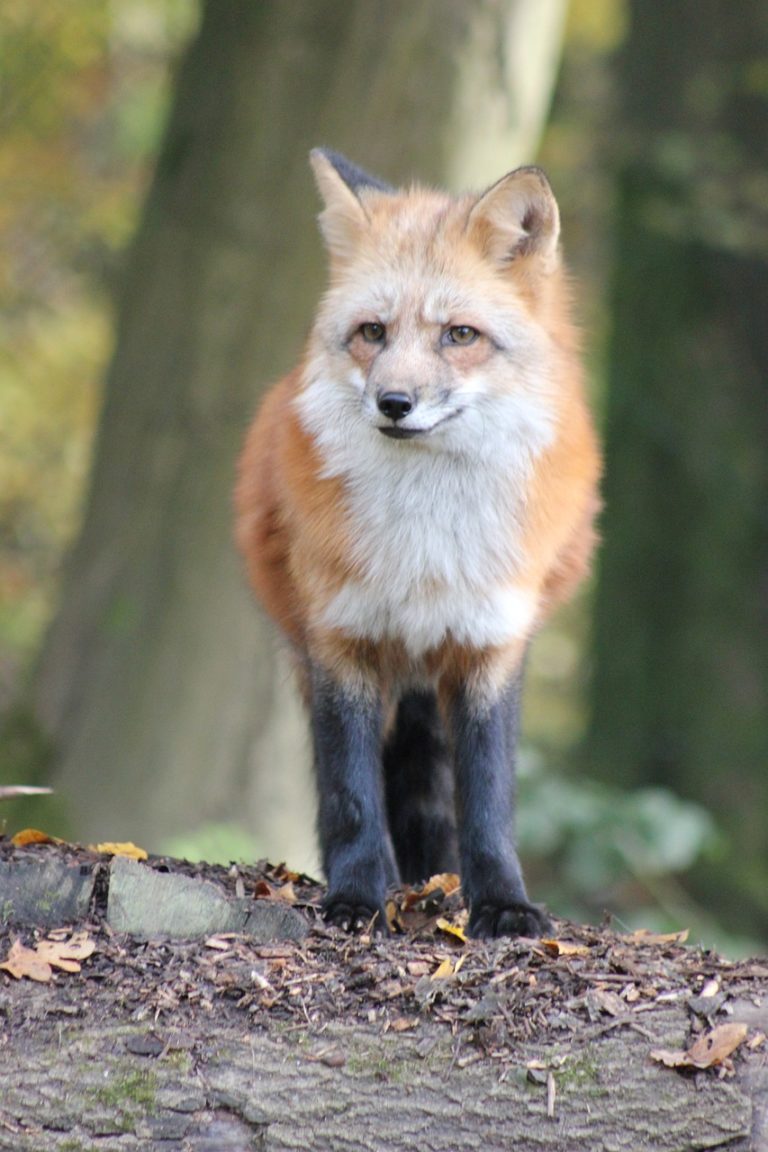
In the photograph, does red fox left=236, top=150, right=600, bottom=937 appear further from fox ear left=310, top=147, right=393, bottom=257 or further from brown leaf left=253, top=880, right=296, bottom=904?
brown leaf left=253, top=880, right=296, bottom=904

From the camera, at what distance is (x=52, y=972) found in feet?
11.3

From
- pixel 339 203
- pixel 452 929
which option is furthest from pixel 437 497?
pixel 452 929

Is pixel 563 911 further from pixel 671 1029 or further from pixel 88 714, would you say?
pixel 671 1029

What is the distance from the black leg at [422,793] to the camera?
507 cm

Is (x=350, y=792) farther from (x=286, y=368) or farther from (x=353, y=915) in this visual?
(x=286, y=368)

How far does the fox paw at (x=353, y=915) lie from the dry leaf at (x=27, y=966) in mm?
876

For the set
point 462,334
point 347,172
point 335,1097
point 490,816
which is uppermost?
point 347,172

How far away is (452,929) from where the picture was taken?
A: 3998 mm

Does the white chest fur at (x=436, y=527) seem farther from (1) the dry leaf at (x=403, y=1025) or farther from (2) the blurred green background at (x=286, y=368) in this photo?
(2) the blurred green background at (x=286, y=368)

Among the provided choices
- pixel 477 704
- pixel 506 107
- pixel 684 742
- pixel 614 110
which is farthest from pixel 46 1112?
pixel 614 110

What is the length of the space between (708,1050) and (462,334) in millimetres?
2137

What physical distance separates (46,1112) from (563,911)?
20.1ft

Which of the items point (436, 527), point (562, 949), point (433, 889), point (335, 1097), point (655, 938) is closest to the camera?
point (335, 1097)

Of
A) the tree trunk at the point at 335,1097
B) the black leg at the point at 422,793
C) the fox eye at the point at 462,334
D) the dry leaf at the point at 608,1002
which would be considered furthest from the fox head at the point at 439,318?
the tree trunk at the point at 335,1097
